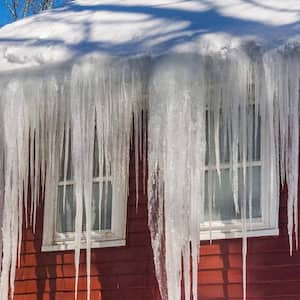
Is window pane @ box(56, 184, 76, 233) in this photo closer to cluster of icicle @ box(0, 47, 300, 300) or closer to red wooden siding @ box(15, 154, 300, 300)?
red wooden siding @ box(15, 154, 300, 300)

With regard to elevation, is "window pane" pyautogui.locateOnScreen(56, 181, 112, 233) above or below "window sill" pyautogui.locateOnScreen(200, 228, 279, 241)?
above

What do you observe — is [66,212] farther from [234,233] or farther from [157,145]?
[157,145]

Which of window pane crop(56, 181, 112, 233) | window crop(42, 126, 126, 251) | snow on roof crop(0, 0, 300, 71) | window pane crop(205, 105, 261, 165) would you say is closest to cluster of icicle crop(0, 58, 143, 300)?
snow on roof crop(0, 0, 300, 71)

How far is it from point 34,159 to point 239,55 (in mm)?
2397

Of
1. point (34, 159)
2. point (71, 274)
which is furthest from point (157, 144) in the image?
point (71, 274)

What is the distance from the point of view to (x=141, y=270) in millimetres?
7645

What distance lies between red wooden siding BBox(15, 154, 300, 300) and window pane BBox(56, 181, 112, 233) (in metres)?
0.22

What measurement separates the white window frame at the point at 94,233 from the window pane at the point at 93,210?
0.17 feet

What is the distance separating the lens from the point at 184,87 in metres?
6.43

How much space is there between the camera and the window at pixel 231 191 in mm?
7078

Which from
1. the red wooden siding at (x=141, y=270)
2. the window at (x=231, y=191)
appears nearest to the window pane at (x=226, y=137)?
the window at (x=231, y=191)

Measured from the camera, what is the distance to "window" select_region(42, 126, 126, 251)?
7.84 meters

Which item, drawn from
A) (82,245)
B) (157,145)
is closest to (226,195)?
(157,145)

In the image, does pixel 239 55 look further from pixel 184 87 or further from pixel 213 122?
pixel 213 122
